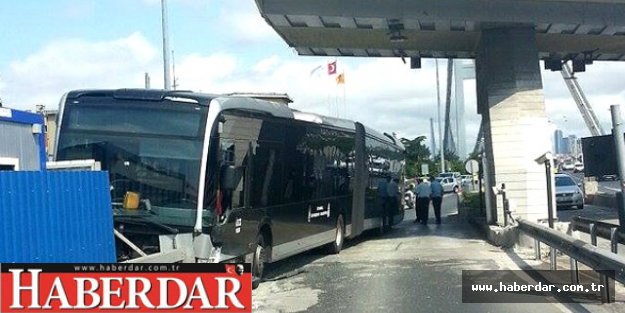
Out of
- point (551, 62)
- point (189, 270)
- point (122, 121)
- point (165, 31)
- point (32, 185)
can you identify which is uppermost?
point (165, 31)

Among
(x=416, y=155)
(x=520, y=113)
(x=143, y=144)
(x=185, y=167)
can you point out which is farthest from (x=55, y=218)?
(x=416, y=155)

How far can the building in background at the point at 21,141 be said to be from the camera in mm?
9055

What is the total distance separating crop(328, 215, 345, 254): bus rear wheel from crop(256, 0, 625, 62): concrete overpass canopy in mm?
4637

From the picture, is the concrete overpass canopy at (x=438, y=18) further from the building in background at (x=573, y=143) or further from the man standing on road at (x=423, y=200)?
the building in background at (x=573, y=143)

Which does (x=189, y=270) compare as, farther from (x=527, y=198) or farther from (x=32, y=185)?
(x=527, y=198)

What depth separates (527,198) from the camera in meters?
18.1

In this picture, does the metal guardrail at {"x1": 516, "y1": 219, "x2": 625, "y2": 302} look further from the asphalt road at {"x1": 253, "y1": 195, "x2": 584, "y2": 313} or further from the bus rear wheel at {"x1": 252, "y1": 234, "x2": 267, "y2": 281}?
the bus rear wheel at {"x1": 252, "y1": 234, "x2": 267, "y2": 281}

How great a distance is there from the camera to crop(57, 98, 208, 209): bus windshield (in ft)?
33.0

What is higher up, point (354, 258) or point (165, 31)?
point (165, 31)

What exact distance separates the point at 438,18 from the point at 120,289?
13117 millimetres

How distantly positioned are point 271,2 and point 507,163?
6739 mm

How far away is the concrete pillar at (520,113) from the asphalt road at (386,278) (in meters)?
1.61

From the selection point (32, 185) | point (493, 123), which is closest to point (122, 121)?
point (32, 185)

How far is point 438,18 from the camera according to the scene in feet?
57.1
